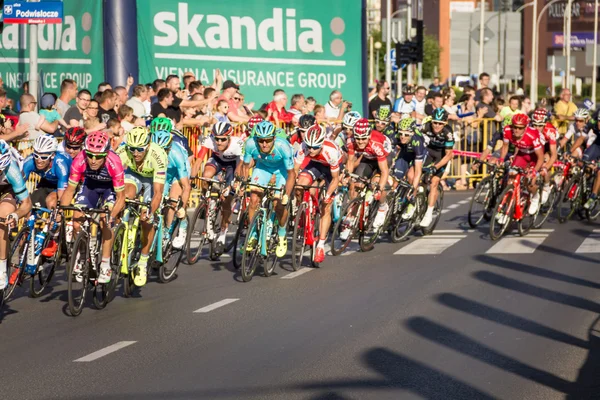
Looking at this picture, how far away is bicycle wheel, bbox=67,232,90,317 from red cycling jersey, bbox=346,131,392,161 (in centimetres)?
552

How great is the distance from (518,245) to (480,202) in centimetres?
202

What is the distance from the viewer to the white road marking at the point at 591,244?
15.8m

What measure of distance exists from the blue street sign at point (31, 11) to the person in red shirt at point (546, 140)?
7.48m

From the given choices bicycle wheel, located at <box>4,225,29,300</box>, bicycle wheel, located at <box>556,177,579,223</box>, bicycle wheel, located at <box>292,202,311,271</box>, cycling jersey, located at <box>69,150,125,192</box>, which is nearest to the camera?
bicycle wheel, located at <box>4,225,29,300</box>

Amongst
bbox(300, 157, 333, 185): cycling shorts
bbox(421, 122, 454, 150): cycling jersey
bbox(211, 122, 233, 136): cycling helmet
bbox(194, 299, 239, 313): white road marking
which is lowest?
bbox(194, 299, 239, 313): white road marking

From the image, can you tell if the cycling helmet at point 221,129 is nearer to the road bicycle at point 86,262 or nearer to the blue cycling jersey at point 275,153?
the blue cycling jersey at point 275,153

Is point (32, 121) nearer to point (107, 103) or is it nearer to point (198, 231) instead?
point (107, 103)

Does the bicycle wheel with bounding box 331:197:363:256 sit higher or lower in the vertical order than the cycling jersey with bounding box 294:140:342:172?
lower

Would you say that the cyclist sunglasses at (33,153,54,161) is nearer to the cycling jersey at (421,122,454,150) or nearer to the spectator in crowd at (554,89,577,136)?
the cycling jersey at (421,122,454,150)

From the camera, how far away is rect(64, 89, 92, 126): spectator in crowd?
17920 mm

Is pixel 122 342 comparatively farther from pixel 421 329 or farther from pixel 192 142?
pixel 192 142

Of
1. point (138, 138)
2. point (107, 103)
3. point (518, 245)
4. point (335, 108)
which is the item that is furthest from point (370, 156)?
point (335, 108)

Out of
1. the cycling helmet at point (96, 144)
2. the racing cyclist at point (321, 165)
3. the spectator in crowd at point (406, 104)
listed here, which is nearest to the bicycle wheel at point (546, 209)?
the racing cyclist at point (321, 165)

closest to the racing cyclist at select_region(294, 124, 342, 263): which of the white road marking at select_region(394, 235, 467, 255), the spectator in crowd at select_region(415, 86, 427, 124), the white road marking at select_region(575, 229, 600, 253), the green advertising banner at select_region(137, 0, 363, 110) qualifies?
the white road marking at select_region(394, 235, 467, 255)
